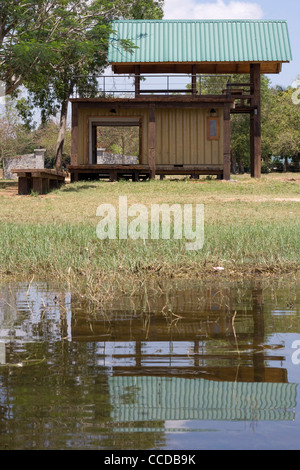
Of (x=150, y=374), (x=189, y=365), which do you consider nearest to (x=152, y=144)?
(x=189, y=365)

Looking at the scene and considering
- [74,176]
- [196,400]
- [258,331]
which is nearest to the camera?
[196,400]

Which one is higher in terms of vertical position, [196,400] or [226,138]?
[226,138]

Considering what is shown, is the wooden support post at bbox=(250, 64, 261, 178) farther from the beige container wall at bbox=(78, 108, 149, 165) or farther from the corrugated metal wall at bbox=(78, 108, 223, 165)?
the beige container wall at bbox=(78, 108, 149, 165)

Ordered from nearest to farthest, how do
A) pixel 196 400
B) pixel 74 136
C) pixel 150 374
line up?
1. pixel 196 400
2. pixel 150 374
3. pixel 74 136

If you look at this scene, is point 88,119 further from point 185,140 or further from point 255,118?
point 255,118

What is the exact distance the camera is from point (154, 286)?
847cm

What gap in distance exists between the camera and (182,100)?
2616 cm

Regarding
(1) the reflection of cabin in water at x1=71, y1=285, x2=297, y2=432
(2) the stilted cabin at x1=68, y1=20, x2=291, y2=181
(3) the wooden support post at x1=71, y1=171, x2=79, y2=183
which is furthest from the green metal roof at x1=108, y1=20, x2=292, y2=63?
(1) the reflection of cabin in water at x1=71, y1=285, x2=297, y2=432

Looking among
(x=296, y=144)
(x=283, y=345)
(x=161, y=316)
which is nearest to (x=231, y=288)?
(x=161, y=316)

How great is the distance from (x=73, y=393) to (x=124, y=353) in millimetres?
1032

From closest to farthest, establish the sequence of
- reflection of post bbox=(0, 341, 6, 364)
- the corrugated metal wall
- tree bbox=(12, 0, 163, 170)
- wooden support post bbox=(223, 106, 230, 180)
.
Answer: reflection of post bbox=(0, 341, 6, 364)
tree bbox=(12, 0, 163, 170)
wooden support post bbox=(223, 106, 230, 180)
the corrugated metal wall

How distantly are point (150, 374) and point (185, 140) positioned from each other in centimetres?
2370

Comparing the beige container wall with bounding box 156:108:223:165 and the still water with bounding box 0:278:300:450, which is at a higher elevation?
the beige container wall with bounding box 156:108:223:165

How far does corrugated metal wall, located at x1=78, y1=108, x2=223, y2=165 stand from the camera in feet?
90.6
